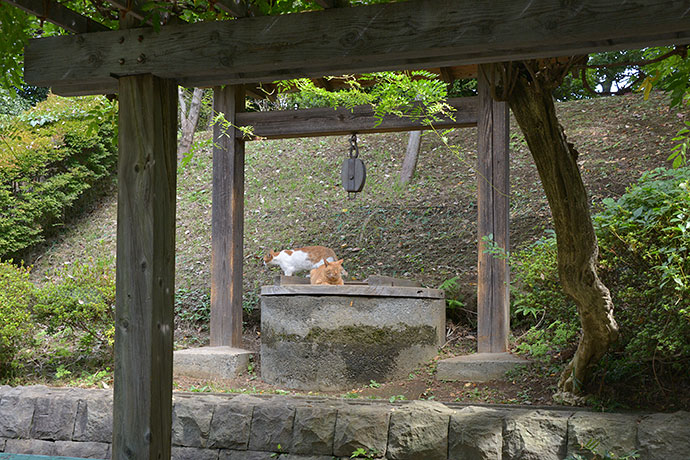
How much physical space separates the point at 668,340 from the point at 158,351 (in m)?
3.36

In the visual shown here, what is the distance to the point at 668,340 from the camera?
15.1ft

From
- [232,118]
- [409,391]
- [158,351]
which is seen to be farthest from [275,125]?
[158,351]

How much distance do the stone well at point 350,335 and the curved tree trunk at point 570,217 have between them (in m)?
1.96

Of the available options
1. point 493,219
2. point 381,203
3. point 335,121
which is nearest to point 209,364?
point 335,121

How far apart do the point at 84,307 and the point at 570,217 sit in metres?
5.28

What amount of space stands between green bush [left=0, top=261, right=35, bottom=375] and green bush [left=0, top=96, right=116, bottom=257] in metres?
4.22

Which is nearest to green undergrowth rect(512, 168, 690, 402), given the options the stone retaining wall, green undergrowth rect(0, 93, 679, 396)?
the stone retaining wall

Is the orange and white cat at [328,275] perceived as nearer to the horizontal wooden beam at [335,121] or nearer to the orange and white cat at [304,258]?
the orange and white cat at [304,258]

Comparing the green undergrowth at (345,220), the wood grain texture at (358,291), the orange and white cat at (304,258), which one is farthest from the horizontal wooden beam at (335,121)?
the wood grain texture at (358,291)

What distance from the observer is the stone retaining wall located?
431 cm

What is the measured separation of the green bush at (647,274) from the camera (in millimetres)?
4570

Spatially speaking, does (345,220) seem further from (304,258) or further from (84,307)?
(84,307)

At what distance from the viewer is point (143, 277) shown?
3.43 m

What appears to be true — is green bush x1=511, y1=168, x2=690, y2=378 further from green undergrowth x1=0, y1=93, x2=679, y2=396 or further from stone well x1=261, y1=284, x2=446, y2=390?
stone well x1=261, y1=284, x2=446, y2=390
